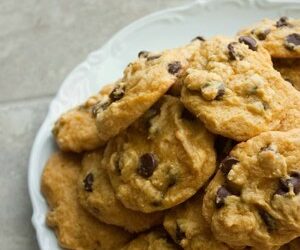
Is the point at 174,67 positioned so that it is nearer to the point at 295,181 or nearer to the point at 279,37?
the point at 279,37

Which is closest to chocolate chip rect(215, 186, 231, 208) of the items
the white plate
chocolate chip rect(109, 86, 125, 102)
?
chocolate chip rect(109, 86, 125, 102)

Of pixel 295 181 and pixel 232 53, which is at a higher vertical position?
pixel 232 53

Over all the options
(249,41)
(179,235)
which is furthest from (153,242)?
(249,41)

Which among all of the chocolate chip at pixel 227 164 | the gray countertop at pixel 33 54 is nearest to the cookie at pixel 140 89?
the chocolate chip at pixel 227 164

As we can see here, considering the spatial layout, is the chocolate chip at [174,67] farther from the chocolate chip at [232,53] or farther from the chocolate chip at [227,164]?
the chocolate chip at [227,164]

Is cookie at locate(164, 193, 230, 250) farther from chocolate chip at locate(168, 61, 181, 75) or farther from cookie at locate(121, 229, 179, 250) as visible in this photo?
chocolate chip at locate(168, 61, 181, 75)

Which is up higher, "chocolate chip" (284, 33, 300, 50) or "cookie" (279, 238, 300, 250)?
"chocolate chip" (284, 33, 300, 50)

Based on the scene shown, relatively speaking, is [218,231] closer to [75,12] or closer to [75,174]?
[75,174]
